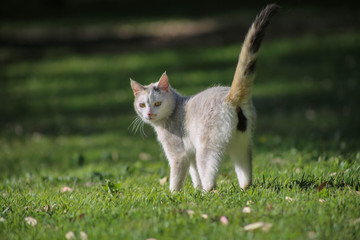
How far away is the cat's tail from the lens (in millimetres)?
4074

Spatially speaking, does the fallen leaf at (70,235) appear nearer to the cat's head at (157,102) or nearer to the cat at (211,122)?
the cat at (211,122)

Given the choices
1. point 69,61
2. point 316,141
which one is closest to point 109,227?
point 316,141

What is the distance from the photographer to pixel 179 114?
16.3ft

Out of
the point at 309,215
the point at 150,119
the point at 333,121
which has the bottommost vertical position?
the point at 333,121

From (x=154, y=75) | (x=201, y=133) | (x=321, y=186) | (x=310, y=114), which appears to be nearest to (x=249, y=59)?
(x=201, y=133)

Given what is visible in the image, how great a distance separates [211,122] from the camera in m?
4.32

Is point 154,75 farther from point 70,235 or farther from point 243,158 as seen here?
point 70,235

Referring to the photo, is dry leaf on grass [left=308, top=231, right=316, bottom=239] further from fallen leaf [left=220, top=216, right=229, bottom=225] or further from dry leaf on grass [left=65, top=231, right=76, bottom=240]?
dry leaf on grass [left=65, top=231, right=76, bottom=240]

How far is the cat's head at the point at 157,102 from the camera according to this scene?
4.97 m

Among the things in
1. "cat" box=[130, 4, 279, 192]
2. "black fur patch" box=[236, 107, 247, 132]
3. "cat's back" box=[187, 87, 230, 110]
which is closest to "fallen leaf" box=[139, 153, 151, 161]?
"cat" box=[130, 4, 279, 192]

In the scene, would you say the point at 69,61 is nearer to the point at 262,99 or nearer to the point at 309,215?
the point at 262,99

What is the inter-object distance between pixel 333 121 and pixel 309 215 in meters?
5.58

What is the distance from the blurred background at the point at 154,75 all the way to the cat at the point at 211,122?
0.80 metres

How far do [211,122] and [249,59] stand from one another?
0.74 metres
